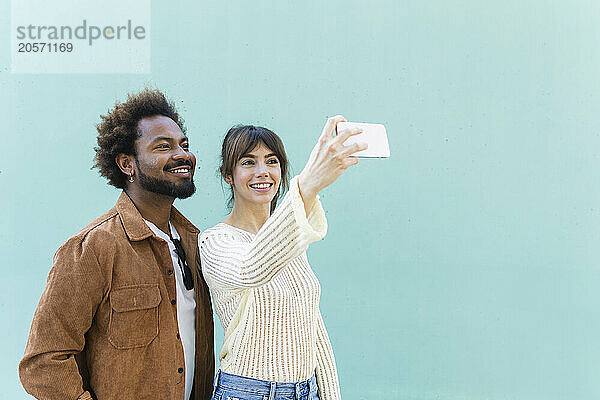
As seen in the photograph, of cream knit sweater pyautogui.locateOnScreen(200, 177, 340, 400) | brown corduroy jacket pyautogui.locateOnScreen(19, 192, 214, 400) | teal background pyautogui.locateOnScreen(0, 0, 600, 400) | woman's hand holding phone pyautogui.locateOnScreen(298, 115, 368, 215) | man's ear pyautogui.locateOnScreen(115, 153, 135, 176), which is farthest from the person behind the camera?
teal background pyautogui.locateOnScreen(0, 0, 600, 400)

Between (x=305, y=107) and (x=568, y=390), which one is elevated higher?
(x=305, y=107)

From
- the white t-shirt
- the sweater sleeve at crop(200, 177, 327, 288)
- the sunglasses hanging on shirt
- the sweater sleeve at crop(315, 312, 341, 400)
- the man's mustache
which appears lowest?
the sweater sleeve at crop(315, 312, 341, 400)

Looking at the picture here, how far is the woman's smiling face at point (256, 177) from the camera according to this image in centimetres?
189

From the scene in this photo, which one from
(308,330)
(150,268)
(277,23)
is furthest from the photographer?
(277,23)

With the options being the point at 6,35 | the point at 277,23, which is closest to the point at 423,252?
the point at 277,23

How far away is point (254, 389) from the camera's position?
5.66ft

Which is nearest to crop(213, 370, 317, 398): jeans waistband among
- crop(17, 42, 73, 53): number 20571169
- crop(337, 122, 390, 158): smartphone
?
crop(337, 122, 390, 158): smartphone

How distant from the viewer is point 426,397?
257 cm

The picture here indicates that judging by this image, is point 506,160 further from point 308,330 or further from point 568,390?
point 308,330

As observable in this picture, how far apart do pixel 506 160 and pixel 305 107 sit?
0.85m

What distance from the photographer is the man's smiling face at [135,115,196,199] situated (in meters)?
1.74

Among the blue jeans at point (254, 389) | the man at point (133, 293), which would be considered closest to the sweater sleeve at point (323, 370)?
the blue jeans at point (254, 389)

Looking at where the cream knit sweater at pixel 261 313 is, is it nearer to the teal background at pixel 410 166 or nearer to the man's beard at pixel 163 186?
the man's beard at pixel 163 186

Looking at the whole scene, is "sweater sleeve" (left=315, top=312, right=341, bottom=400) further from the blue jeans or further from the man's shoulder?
the man's shoulder
